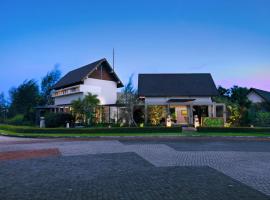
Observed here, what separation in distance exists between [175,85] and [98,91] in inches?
416

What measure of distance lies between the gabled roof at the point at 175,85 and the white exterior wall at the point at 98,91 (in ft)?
15.9

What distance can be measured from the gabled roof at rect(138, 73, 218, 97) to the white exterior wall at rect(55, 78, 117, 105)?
4836mm

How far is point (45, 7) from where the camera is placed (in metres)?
23.9

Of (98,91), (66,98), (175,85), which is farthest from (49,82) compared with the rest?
(175,85)

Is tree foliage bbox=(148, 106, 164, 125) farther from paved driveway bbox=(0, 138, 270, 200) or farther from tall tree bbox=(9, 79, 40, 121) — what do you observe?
tall tree bbox=(9, 79, 40, 121)

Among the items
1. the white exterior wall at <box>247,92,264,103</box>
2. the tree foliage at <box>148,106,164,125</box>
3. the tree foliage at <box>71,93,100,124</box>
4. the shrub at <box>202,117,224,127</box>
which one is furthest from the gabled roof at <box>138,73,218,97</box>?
the white exterior wall at <box>247,92,264,103</box>

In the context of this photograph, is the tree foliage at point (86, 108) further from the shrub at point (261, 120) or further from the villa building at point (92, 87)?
the shrub at point (261, 120)

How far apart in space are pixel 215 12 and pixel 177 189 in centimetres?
2126

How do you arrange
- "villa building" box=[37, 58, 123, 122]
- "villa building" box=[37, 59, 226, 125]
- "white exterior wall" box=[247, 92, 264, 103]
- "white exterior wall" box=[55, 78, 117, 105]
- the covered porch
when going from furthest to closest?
"white exterior wall" box=[247, 92, 264, 103] < "white exterior wall" box=[55, 78, 117, 105] < "villa building" box=[37, 58, 123, 122] < "villa building" box=[37, 59, 226, 125] < the covered porch

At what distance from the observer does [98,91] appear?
39844 mm

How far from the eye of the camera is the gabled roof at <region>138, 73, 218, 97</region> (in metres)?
36.6

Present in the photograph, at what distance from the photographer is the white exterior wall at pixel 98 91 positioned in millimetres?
38500

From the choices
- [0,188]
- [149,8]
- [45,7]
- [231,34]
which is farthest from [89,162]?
[231,34]

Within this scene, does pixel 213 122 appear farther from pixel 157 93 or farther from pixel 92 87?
pixel 92 87
